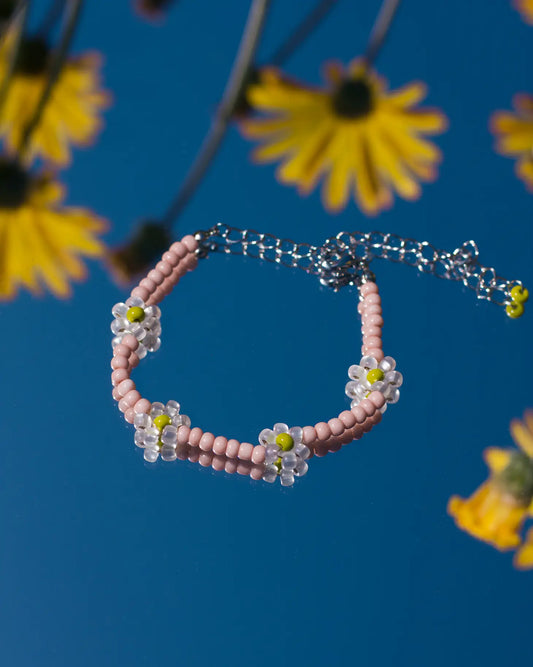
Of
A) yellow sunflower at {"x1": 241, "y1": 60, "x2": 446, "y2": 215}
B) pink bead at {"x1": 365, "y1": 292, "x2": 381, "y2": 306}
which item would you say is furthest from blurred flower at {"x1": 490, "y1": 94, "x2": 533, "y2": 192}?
pink bead at {"x1": 365, "y1": 292, "x2": 381, "y2": 306}

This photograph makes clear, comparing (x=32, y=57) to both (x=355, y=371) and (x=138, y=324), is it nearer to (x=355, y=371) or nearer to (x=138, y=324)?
(x=138, y=324)

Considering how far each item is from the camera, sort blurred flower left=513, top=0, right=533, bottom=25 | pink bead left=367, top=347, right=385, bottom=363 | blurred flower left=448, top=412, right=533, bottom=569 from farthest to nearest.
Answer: pink bead left=367, top=347, right=385, bottom=363
blurred flower left=513, top=0, right=533, bottom=25
blurred flower left=448, top=412, right=533, bottom=569

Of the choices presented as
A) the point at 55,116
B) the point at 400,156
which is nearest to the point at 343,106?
the point at 400,156

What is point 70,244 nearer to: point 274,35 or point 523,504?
point 274,35

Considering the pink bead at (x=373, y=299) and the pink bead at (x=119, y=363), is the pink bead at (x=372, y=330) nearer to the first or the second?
the pink bead at (x=373, y=299)

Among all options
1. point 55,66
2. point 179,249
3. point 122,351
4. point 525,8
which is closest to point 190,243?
point 179,249

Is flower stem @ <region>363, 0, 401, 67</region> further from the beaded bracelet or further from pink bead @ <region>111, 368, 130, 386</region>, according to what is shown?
pink bead @ <region>111, 368, 130, 386</region>

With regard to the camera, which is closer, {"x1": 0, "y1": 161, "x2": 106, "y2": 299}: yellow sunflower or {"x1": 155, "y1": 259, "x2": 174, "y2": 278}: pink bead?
{"x1": 0, "y1": 161, "x2": 106, "y2": 299}: yellow sunflower
